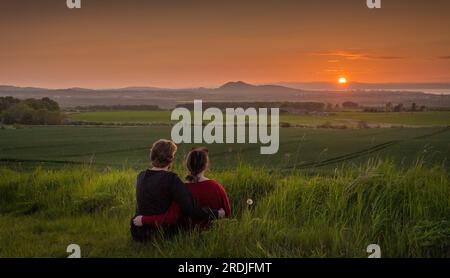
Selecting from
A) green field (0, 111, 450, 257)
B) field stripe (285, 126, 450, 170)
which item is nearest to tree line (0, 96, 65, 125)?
green field (0, 111, 450, 257)

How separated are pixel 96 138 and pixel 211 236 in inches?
1092

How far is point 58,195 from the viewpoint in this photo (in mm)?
8375

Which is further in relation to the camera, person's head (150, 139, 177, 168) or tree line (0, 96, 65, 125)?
tree line (0, 96, 65, 125)

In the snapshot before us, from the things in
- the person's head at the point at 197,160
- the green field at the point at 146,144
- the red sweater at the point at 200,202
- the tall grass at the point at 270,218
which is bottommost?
the green field at the point at 146,144

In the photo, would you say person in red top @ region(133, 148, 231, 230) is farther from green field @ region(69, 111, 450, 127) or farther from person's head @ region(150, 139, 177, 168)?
green field @ region(69, 111, 450, 127)

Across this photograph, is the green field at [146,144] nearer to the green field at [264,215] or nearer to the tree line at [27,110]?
the tree line at [27,110]

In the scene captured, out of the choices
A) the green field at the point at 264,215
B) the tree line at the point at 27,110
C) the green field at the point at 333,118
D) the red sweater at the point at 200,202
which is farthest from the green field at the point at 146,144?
the red sweater at the point at 200,202

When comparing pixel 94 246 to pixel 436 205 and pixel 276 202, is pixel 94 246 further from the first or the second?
pixel 436 205

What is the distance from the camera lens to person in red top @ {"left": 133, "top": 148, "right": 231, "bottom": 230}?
18.5ft

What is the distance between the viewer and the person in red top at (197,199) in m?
5.63

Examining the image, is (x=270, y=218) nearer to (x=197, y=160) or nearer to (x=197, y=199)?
(x=197, y=199)

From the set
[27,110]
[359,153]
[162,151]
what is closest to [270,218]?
[162,151]

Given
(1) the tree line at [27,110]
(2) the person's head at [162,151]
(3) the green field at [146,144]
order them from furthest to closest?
(3) the green field at [146,144], (1) the tree line at [27,110], (2) the person's head at [162,151]

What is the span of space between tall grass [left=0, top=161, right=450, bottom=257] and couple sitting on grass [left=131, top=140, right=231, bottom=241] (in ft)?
0.46
